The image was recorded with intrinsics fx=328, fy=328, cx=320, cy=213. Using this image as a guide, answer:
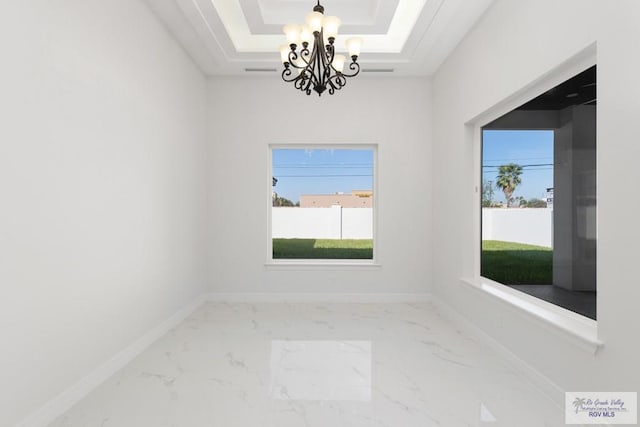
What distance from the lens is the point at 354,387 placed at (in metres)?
2.18

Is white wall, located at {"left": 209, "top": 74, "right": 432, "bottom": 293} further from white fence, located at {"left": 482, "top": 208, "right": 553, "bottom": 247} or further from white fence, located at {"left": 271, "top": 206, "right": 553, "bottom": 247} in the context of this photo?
white fence, located at {"left": 482, "top": 208, "right": 553, "bottom": 247}

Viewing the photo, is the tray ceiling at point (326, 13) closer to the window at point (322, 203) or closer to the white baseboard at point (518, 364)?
the window at point (322, 203)

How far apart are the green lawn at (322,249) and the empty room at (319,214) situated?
28 mm

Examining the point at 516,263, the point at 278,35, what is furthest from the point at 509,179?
the point at 278,35

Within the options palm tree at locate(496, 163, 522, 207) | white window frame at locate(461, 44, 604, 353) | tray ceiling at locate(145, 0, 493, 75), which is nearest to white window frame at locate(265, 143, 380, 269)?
tray ceiling at locate(145, 0, 493, 75)

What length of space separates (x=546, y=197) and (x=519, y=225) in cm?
42

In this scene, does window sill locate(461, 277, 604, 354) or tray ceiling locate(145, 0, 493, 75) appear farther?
tray ceiling locate(145, 0, 493, 75)

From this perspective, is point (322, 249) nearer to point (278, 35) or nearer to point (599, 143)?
point (278, 35)

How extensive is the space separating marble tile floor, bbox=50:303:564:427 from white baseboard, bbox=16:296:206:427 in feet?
0.15

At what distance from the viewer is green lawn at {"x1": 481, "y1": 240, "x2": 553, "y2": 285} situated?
244cm

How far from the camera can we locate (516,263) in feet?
9.10

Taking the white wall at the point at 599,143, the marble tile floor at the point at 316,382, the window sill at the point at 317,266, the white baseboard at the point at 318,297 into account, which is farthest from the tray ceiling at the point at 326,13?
the marble tile floor at the point at 316,382

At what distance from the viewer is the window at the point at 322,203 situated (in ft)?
14.5

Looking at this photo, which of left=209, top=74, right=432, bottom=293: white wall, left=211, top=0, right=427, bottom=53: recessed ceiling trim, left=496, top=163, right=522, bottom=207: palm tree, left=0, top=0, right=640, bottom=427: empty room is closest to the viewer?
left=0, top=0, right=640, bottom=427: empty room
